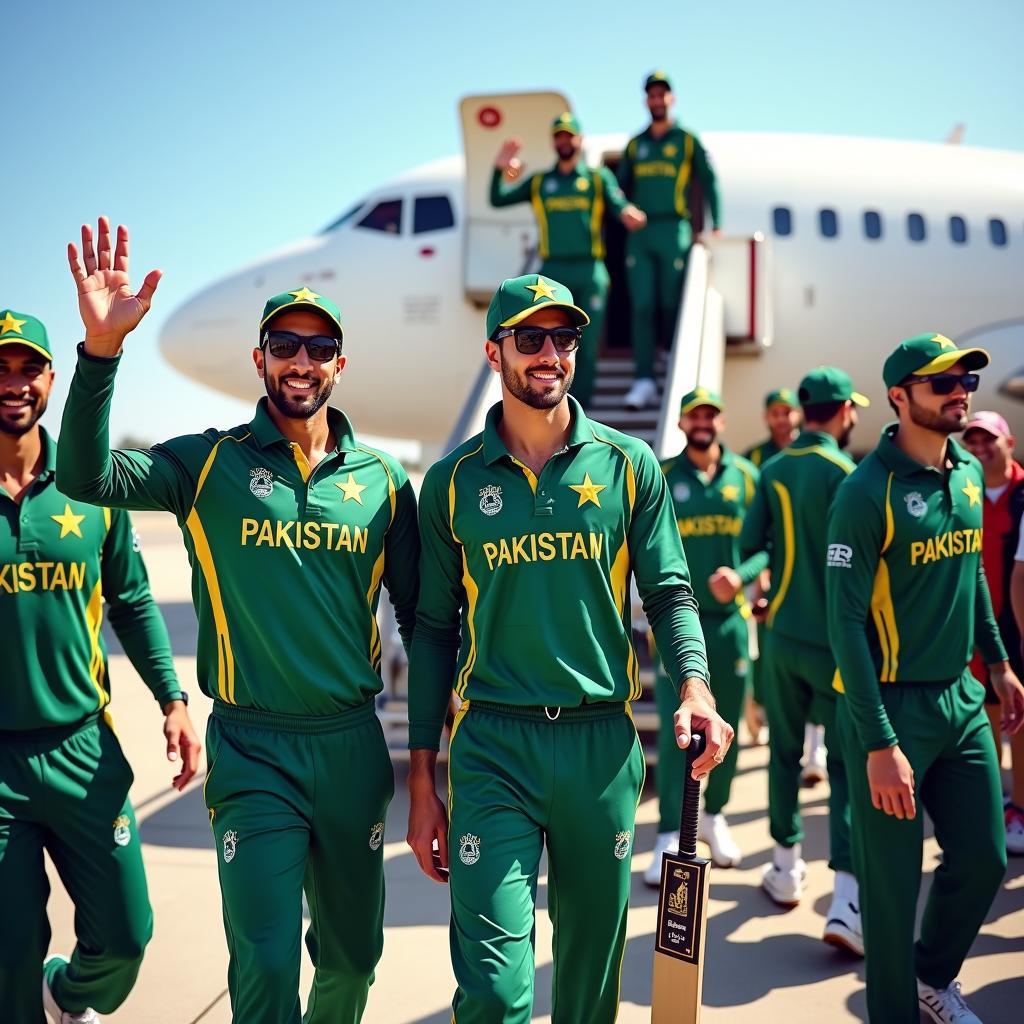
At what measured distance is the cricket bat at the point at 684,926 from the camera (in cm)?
251

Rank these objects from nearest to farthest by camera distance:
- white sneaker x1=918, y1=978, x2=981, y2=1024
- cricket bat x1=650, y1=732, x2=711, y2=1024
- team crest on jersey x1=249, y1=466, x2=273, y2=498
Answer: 1. cricket bat x1=650, y1=732, x2=711, y2=1024
2. team crest on jersey x1=249, y1=466, x2=273, y2=498
3. white sneaker x1=918, y1=978, x2=981, y2=1024

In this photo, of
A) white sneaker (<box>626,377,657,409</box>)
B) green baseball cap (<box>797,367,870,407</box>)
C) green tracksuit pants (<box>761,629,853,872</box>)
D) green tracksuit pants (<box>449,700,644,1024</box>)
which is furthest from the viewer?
white sneaker (<box>626,377,657,409</box>)

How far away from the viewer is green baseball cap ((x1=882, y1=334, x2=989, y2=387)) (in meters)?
3.48

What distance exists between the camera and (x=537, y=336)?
2.88 m

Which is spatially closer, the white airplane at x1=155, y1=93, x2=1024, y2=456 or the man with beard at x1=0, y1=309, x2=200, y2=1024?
the man with beard at x1=0, y1=309, x2=200, y2=1024

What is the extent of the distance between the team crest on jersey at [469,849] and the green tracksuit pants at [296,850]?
0.39 m

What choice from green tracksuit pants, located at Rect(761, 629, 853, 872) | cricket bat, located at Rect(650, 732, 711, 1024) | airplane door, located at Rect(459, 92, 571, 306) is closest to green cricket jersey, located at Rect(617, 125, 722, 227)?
airplane door, located at Rect(459, 92, 571, 306)

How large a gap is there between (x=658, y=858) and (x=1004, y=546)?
244cm

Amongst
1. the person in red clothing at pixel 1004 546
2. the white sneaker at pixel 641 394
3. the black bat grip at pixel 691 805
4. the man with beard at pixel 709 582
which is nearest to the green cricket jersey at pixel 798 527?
the man with beard at pixel 709 582

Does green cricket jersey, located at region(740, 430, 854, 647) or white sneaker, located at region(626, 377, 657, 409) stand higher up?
white sneaker, located at region(626, 377, 657, 409)

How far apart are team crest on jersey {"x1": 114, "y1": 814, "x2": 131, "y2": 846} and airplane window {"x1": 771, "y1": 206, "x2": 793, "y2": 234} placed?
10096 mm

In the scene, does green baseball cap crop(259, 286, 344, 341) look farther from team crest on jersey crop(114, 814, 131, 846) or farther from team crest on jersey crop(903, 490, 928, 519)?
team crest on jersey crop(903, 490, 928, 519)

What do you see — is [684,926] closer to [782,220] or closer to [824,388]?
[824,388]

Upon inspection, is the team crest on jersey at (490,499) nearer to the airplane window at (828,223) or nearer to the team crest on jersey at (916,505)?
the team crest on jersey at (916,505)
